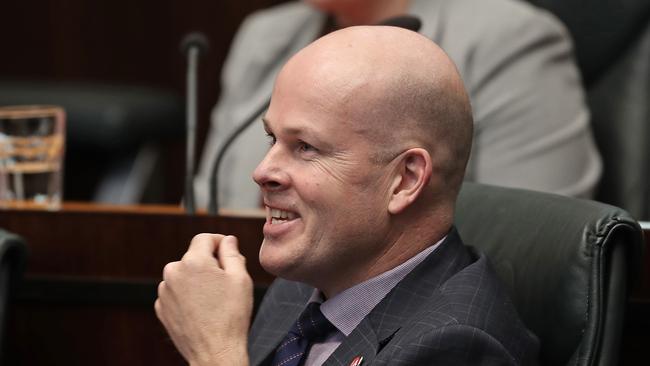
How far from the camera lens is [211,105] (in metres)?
3.83

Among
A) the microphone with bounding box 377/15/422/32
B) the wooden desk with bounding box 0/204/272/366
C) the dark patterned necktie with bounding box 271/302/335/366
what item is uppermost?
the microphone with bounding box 377/15/422/32

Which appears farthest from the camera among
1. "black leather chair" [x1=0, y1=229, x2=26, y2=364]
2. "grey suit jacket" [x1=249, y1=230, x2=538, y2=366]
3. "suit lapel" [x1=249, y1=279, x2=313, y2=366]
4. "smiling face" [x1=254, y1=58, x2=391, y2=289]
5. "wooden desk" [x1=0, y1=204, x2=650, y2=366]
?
"wooden desk" [x1=0, y1=204, x2=650, y2=366]

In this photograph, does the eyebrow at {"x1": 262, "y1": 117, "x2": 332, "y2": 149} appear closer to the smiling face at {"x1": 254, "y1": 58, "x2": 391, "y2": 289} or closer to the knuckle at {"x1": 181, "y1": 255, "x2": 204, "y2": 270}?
the smiling face at {"x1": 254, "y1": 58, "x2": 391, "y2": 289}

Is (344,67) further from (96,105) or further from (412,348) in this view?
(96,105)

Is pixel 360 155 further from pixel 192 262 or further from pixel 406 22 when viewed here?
pixel 406 22

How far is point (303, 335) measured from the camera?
47.8 inches

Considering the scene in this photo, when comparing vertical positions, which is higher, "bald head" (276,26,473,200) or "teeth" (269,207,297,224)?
"bald head" (276,26,473,200)

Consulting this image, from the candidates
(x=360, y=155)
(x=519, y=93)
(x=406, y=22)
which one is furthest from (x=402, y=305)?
(x=519, y=93)

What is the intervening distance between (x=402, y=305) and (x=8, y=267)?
62cm

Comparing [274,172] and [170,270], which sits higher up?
[274,172]

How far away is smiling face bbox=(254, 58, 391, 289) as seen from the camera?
1.12 m

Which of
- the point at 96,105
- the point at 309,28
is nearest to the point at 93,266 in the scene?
the point at 309,28

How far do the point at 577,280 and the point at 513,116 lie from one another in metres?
1.12

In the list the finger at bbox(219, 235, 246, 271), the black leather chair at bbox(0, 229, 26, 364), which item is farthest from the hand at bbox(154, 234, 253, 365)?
the black leather chair at bbox(0, 229, 26, 364)
